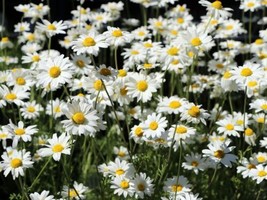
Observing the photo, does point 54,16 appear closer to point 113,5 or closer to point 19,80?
point 113,5

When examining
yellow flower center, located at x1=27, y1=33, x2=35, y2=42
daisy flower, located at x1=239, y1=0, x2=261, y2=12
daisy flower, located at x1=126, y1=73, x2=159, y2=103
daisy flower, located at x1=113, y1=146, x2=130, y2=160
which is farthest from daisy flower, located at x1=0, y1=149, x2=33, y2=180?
daisy flower, located at x1=239, y1=0, x2=261, y2=12

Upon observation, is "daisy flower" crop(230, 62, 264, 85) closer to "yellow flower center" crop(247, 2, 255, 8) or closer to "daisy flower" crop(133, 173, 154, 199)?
"daisy flower" crop(133, 173, 154, 199)

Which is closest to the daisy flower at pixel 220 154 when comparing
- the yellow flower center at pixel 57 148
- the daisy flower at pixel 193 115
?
the daisy flower at pixel 193 115

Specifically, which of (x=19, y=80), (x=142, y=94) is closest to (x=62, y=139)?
(x=142, y=94)

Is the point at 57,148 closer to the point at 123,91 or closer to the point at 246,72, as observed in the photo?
the point at 123,91

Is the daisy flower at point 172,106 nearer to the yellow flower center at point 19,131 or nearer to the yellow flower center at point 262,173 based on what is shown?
the yellow flower center at point 262,173

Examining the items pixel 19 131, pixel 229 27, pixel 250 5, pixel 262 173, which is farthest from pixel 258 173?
pixel 229 27
